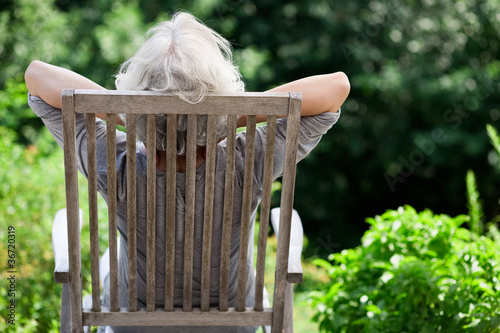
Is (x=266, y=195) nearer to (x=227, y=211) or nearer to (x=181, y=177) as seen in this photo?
(x=227, y=211)

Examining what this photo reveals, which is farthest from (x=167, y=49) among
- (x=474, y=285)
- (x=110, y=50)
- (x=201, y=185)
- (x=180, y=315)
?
(x=110, y=50)

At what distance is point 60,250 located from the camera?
153 cm

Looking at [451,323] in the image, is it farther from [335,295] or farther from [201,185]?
[201,185]

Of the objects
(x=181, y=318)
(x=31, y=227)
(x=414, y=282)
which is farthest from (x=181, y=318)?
(x=31, y=227)

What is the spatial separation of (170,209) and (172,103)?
0.26 m

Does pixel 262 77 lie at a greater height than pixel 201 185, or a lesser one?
greater

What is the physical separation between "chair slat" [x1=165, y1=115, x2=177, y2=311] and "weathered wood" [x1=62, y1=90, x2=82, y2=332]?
0.20m

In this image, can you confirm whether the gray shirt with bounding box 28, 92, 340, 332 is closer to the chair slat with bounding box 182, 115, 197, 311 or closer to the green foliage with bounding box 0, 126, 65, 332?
the chair slat with bounding box 182, 115, 197, 311

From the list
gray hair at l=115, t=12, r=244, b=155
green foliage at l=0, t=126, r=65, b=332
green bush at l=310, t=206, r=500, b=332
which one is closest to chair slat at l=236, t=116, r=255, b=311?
gray hair at l=115, t=12, r=244, b=155

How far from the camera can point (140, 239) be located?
1.53 meters

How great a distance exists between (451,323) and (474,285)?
15 cm

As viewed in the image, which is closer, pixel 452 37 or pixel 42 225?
pixel 42 225

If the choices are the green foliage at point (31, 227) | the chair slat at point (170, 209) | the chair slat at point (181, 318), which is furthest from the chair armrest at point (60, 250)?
the green foliage at point (31, 227)

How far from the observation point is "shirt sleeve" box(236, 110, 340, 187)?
1.46 m
